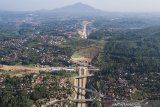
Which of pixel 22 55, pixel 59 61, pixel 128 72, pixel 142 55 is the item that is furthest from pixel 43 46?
pixel 128 72

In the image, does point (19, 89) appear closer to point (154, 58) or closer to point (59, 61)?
point (59, 61)

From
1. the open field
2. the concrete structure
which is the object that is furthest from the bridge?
the concrete structure

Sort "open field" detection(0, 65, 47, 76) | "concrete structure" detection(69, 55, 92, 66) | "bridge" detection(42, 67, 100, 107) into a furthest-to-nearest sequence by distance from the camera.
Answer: "concrete structure" detection(69, 55, 92, 66) < "open field" detection(0, 65, 47, 76) < "bridge" detection(42, 67, 100, 107)

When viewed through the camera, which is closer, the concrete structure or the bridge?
the bridge

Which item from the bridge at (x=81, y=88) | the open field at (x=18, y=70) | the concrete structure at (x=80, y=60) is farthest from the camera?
the concrete structure at (x=80, y=60)

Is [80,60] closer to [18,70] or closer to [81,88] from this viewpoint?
[18,70]

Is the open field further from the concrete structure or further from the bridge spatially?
the concrete structure

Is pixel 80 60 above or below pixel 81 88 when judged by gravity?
below

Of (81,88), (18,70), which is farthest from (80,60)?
(81,88)

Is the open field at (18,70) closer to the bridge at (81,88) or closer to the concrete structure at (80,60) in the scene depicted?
the bridge at (81,88)

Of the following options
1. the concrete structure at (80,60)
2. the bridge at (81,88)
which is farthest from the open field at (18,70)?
the concrete structure at (80,60)

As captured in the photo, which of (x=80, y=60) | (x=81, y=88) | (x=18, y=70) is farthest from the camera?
(x=80, y=60)
